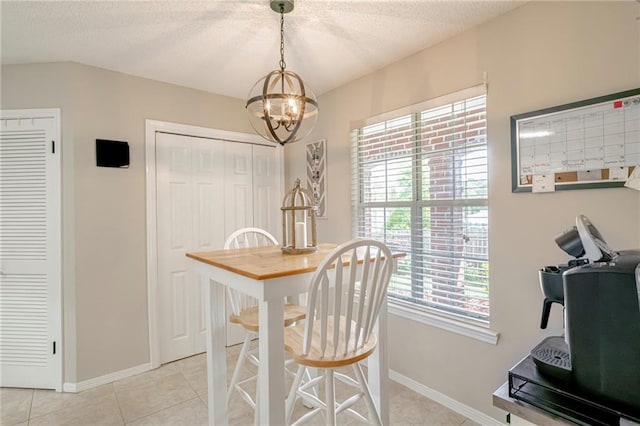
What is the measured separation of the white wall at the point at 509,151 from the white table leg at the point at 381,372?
659 millimetres

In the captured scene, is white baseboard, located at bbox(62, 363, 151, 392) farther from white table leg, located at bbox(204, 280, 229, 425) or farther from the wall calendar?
the wall calendar

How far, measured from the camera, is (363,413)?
2021mm

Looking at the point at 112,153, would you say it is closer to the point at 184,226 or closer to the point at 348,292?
the point at 184,226

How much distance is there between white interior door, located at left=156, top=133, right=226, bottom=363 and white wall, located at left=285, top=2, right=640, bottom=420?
178 centimetres

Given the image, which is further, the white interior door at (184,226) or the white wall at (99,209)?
the white interior door at (184,226)

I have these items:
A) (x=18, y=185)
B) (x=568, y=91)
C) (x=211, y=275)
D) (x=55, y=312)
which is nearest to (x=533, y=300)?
(x=568, y=91)

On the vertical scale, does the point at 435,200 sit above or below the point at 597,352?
above

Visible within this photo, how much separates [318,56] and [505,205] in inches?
64.6

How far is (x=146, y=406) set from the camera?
7.05 ft

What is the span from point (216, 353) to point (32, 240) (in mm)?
1826

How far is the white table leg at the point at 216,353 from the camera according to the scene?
5.47 feet

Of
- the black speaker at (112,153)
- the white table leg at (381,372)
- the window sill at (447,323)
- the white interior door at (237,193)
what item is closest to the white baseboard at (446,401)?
the window sill at (447,323)

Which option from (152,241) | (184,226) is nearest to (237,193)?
(184,226)

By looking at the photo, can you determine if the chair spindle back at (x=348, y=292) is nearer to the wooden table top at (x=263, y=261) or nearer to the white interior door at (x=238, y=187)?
the wooden table top at (x=263, y=261)
